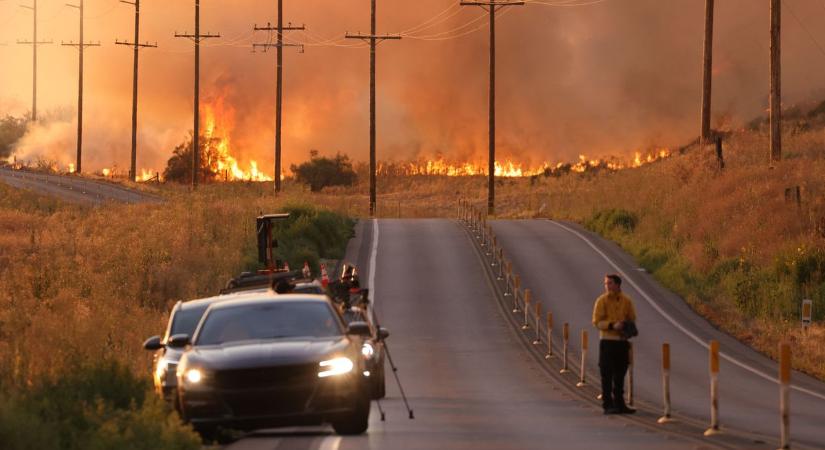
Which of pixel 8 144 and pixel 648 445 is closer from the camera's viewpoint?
pixel 648 445

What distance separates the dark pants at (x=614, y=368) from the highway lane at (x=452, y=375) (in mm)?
332

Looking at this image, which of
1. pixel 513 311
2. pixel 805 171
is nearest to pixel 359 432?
pixel 513 311

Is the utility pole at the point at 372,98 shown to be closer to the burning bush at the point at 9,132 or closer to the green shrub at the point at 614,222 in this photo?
the green shrub at the point at 614,222

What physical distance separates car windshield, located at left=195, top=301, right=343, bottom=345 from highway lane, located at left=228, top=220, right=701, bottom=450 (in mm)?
1235

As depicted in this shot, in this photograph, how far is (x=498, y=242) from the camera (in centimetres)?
5769

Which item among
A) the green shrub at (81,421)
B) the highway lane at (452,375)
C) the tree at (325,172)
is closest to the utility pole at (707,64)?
the highway lane at (452,375)

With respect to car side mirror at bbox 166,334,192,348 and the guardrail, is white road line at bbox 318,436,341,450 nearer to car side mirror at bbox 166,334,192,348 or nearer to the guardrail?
car side mirror at bbox 166,334,192,348

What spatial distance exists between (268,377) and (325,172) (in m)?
119

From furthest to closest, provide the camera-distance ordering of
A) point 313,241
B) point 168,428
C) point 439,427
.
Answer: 1. point 313,241
2. point 439,427
3. point 168,428

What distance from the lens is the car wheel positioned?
17078 millimetres

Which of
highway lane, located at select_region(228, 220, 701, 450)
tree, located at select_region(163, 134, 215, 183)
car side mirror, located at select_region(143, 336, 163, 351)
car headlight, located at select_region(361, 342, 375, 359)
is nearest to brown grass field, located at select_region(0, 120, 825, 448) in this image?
car side mirror, located at select_region(143, 336, 163, 351)

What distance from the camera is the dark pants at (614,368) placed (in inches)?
850

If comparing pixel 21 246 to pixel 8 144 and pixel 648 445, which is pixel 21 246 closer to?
pixel 648 445

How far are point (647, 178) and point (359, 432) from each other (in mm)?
54663
